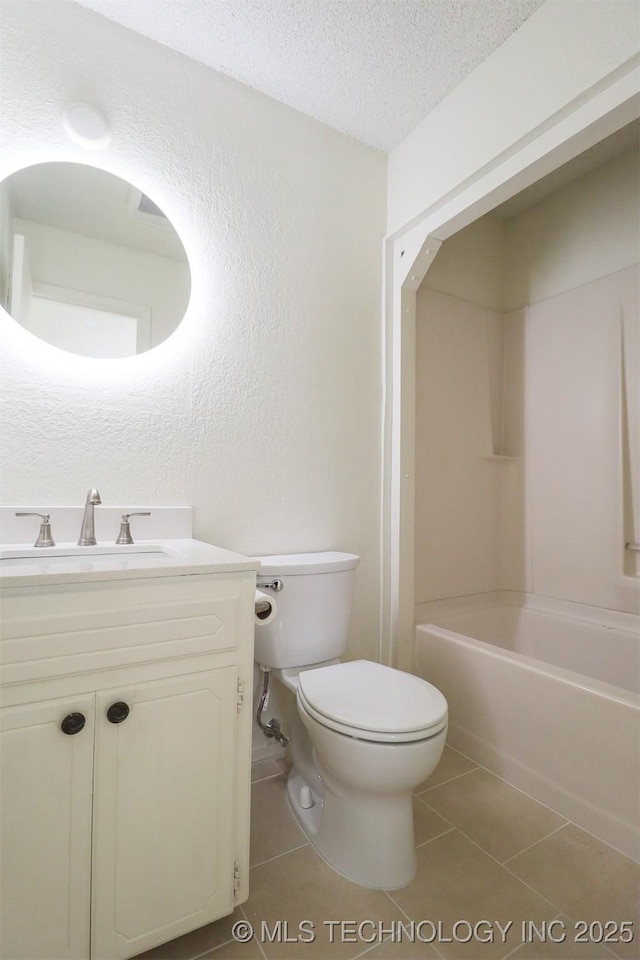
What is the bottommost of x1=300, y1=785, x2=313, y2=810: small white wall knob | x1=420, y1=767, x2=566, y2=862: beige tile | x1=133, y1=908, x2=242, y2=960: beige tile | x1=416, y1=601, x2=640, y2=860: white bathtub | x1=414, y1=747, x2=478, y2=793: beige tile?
x1=133, y1=908, x2=242, y2=960: beige tile

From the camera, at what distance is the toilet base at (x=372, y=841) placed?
1.16 meters

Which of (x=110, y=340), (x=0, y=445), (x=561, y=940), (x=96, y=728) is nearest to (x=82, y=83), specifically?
(x=110, y=340)

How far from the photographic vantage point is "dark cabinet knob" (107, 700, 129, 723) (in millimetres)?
864

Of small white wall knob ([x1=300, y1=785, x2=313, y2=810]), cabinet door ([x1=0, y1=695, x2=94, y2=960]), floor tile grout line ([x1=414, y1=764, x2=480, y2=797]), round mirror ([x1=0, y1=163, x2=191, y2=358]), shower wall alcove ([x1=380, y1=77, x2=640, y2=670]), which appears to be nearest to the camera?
cabinet door ([x1=0, y1=695, x2=94, y2=960])

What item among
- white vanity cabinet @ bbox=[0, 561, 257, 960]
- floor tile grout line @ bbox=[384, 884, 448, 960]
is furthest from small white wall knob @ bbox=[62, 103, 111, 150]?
floor tile grout line @ bbox=[384, 884, 448, 960]

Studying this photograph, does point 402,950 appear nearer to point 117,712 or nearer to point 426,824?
point 426,824

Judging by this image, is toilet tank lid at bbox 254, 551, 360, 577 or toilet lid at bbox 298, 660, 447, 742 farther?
toilet tank lid at bbox 254, 551, 360, 577

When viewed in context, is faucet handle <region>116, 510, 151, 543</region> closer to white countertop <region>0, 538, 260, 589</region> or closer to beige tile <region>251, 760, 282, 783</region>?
white countertop <region>0, 538, 260, 589</region>

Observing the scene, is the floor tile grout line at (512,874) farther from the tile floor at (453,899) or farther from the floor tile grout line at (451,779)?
the floor tile grout line at (451,779)

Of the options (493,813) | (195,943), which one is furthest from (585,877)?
(195,943)

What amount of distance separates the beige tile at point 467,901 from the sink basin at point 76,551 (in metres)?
1.06

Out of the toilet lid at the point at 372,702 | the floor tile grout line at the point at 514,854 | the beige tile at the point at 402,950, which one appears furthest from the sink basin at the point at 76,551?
the floor tile grout line at the point at 514,854

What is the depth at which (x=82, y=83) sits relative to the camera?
137 centimetres

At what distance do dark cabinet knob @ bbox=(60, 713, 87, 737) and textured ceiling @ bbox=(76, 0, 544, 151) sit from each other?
75.5 inches
